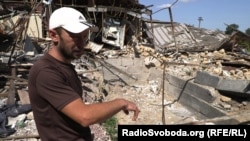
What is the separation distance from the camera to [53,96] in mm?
1824

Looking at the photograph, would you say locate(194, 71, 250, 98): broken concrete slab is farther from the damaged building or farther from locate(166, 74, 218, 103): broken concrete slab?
locate(166, 74, 218, 103): broken concrete slab

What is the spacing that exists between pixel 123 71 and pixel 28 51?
3976 mm

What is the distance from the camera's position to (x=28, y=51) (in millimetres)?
12867

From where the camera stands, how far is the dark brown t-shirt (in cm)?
183

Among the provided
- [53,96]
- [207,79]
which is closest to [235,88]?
[207,79]

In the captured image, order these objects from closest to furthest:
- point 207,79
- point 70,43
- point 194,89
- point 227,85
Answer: point 70,43
point 227,85
point 207,79
point 194,89

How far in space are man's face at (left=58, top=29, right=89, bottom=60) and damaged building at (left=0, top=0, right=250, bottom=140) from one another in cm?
182

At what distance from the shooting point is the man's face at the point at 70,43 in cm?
192

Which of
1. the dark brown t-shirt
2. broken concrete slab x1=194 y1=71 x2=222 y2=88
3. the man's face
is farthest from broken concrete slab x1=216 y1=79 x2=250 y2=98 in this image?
the man's face

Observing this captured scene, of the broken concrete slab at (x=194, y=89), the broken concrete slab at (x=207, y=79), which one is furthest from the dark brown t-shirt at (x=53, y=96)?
the broken concrete slab at (x=207, y=79)

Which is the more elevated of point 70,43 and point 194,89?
point 70,43

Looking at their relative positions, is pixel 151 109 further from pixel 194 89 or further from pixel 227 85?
pixel 227 85

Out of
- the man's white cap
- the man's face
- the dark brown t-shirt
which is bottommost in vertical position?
the dark brown t-shirt

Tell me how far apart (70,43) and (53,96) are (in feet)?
1.13
